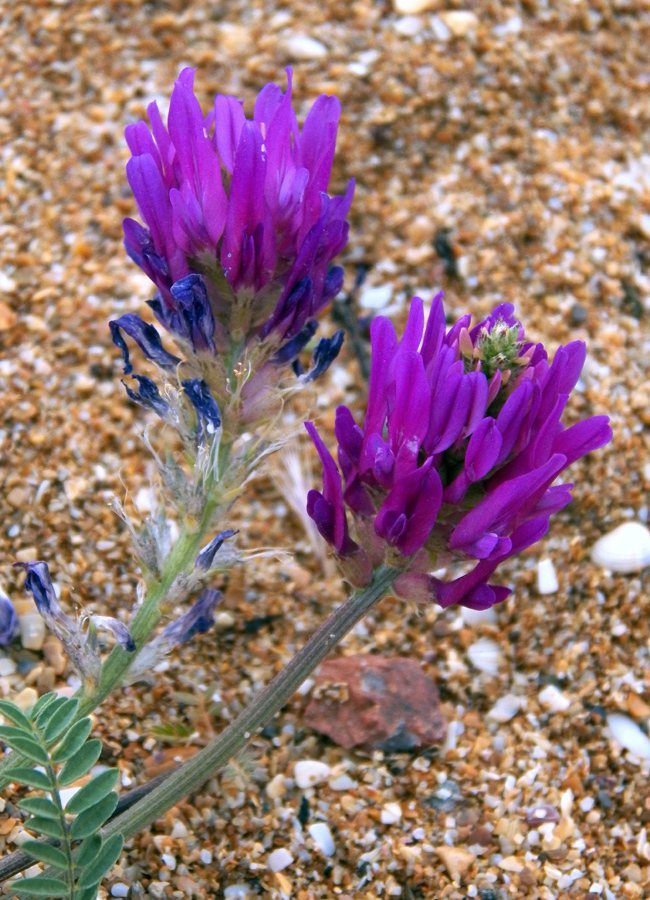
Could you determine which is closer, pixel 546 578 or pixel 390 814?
pixel 390 814

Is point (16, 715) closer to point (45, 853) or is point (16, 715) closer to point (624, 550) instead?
point (45, 853)

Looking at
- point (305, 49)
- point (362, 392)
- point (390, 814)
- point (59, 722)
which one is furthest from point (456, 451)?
point (305, 49)

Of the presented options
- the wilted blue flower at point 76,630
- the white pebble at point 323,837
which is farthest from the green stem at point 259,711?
the white pebble at point 323,837

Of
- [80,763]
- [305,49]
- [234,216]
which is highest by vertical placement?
[234,216]

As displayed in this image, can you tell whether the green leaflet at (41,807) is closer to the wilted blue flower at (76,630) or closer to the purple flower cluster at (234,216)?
the wilted blue flower at (76,630)

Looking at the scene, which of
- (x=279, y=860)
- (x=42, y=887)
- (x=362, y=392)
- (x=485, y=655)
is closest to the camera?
(x=42, y=887)

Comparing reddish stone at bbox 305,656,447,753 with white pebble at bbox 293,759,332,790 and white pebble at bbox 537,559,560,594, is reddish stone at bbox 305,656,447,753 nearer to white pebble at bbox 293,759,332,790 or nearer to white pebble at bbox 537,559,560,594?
white pebble at bbox 293,759,332,790

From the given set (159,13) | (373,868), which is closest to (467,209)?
(159,13)

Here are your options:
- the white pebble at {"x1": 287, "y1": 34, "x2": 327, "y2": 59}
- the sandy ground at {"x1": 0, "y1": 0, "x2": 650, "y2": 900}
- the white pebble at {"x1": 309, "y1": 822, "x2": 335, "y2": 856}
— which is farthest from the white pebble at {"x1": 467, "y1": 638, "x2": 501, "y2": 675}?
the white pebble at {"x1": 287, "y1": 34, "x2": 327, "y2": 59}
